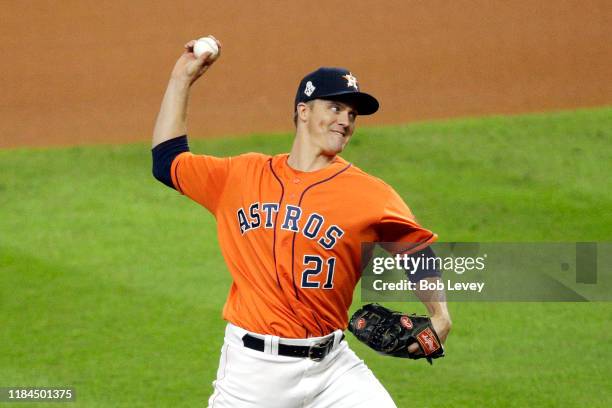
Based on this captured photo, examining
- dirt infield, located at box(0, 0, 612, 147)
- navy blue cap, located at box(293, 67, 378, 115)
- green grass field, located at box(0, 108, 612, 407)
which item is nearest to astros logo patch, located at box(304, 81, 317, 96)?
navy blue cap, located at box(293, 67, 378, 115)

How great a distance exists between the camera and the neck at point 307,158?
4.29m

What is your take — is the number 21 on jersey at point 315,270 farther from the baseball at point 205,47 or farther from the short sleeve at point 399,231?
the baseball at point 205,47

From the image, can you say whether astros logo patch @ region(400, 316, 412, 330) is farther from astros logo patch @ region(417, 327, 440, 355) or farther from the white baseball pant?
the white baseball pant

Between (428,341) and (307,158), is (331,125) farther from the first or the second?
(428,341)

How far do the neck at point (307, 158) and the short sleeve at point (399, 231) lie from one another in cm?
33

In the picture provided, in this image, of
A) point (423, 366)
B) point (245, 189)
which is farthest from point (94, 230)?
point (245, 189)

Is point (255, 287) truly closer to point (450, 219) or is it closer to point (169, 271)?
point (169, 271)

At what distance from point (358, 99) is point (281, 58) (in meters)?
8.73

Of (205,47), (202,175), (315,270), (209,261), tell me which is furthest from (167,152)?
(209,261)

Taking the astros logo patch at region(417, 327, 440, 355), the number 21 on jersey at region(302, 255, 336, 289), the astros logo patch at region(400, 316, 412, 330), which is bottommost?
the astros logo patch at region(417, 327, 440, 355)

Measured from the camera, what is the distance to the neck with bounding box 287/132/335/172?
4289 millimetres

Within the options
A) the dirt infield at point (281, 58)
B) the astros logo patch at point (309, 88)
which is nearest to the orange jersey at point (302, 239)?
the astros logo patch at point (309, 88)

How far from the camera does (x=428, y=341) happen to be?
4.05 meters

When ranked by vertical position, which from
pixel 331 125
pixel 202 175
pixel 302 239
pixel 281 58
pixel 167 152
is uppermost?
pixel 281 58
